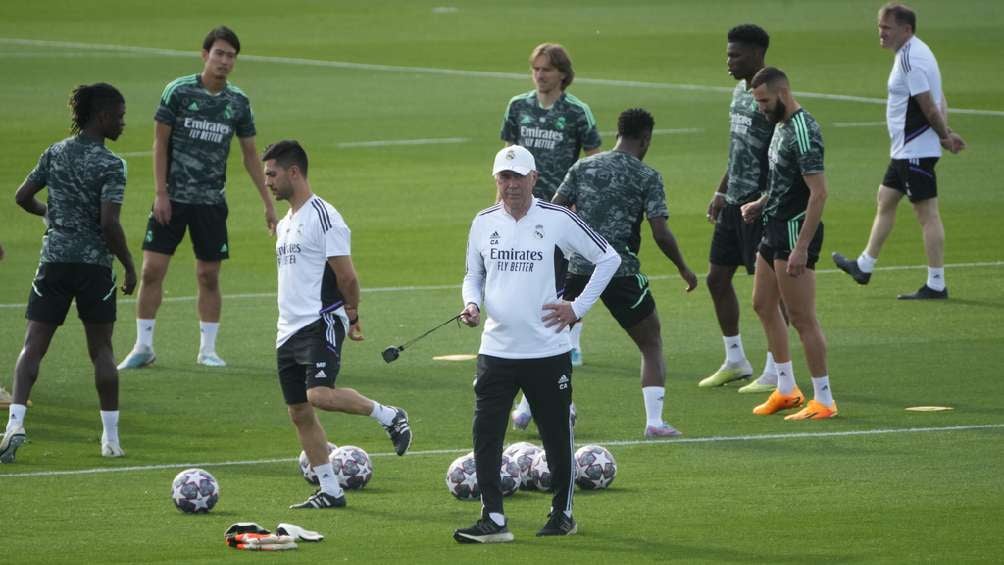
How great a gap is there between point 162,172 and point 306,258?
197 inches

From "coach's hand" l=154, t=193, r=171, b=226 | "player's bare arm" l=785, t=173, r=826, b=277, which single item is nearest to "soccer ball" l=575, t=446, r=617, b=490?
"player's bare arm" l=785, t=173, r=826, b=277

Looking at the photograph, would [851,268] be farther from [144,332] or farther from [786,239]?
[144,332]

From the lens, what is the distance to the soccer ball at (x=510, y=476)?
11.5 m

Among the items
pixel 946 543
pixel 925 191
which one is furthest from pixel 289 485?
pixel 925 191

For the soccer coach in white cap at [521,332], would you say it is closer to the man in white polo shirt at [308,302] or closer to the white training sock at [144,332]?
the man in white polo shirt at [308,302]

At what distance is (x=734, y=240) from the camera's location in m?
15.0

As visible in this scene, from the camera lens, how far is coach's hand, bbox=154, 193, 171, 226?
16.0 meters

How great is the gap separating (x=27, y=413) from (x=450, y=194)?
12890mm

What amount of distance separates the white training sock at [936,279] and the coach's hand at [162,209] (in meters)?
7.75

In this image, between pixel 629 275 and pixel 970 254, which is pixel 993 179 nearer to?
pixel 970 254

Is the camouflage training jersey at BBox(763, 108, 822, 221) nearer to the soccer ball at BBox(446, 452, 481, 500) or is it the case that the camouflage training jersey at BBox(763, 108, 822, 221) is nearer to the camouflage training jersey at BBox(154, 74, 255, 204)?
the soccer ball at BBox(446, 452, 481, 500)

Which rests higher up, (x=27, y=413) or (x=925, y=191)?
(x=925, y=191)

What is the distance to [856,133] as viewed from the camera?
3209 cm

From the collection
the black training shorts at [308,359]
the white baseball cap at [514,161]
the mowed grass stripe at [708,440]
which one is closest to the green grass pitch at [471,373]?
the mowed grass stripe at [708,440]
